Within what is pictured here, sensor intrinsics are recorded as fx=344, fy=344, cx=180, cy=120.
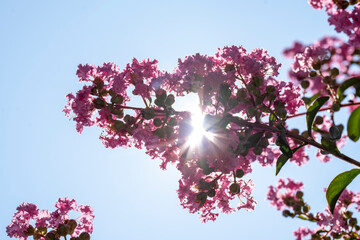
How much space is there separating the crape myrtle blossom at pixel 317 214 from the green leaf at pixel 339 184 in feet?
1.47

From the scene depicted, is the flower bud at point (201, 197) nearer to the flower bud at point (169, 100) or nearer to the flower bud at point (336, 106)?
the flower bud at point (169, 100)

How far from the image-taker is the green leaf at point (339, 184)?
1793 millimetres

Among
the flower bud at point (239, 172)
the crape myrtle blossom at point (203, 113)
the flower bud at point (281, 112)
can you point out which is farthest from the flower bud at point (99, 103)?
the flower bud at point (281, 112)

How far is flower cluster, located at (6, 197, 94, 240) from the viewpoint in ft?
6.23

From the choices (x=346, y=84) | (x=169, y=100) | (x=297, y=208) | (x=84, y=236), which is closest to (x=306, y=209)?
(x=297, y=208)

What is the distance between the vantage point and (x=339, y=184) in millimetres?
1816

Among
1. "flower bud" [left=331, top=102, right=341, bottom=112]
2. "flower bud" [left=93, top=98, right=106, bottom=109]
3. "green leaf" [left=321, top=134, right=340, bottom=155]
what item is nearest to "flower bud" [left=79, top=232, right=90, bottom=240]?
"flower bud" [left=93, top=98, right=106, bottom=109]

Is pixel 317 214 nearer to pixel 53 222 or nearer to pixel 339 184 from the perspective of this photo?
pixel 339 184

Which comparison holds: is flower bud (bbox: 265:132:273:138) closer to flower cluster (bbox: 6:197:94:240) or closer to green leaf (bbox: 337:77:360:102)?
green leaf (bbox: 337:77:360:102)

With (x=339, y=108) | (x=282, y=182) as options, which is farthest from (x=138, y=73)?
(x=282, y=182)

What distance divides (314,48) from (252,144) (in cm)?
53

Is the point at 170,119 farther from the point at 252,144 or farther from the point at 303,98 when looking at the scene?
the point at 303,98

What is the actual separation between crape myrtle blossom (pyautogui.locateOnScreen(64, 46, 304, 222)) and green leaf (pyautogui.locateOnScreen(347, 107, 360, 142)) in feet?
0.91

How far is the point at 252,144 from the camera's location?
1596 millimetres
